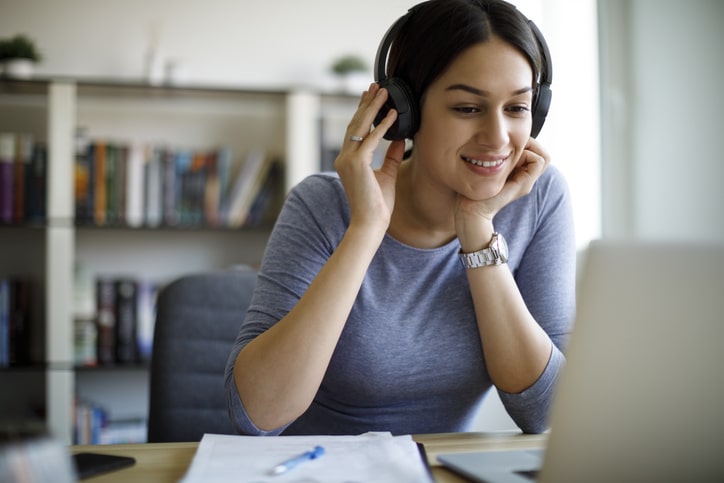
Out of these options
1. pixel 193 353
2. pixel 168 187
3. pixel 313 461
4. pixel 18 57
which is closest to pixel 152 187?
pixel 168 187

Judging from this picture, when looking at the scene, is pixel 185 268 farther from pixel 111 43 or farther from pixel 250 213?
pixel 111 43

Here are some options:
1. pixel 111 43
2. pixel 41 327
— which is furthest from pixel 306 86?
pixel 41 327

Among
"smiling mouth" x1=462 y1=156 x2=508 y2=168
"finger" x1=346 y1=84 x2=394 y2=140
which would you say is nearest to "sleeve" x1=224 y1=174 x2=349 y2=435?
"finger" x1=346 y1=84 x2=394 y2=140

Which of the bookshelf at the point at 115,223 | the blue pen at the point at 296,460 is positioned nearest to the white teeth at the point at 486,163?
the blue pen at the point at 296,460

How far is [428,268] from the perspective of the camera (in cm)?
128

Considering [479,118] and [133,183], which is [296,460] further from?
[133,183]

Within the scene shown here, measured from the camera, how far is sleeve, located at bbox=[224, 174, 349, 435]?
3.70ft

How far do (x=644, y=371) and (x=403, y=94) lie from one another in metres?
0.75

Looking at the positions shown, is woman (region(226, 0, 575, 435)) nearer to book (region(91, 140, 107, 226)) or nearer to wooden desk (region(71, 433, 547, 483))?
wooden desk (region(71, 433, 547, 483))

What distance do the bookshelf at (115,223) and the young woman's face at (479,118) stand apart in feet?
5.88

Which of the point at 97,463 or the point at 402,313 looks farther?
the point at 402,313

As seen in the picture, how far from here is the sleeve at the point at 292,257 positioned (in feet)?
3.70

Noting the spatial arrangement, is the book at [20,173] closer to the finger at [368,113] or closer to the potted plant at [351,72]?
the potted plant at [351,72]

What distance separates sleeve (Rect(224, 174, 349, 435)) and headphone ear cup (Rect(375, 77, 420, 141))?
15 cm
